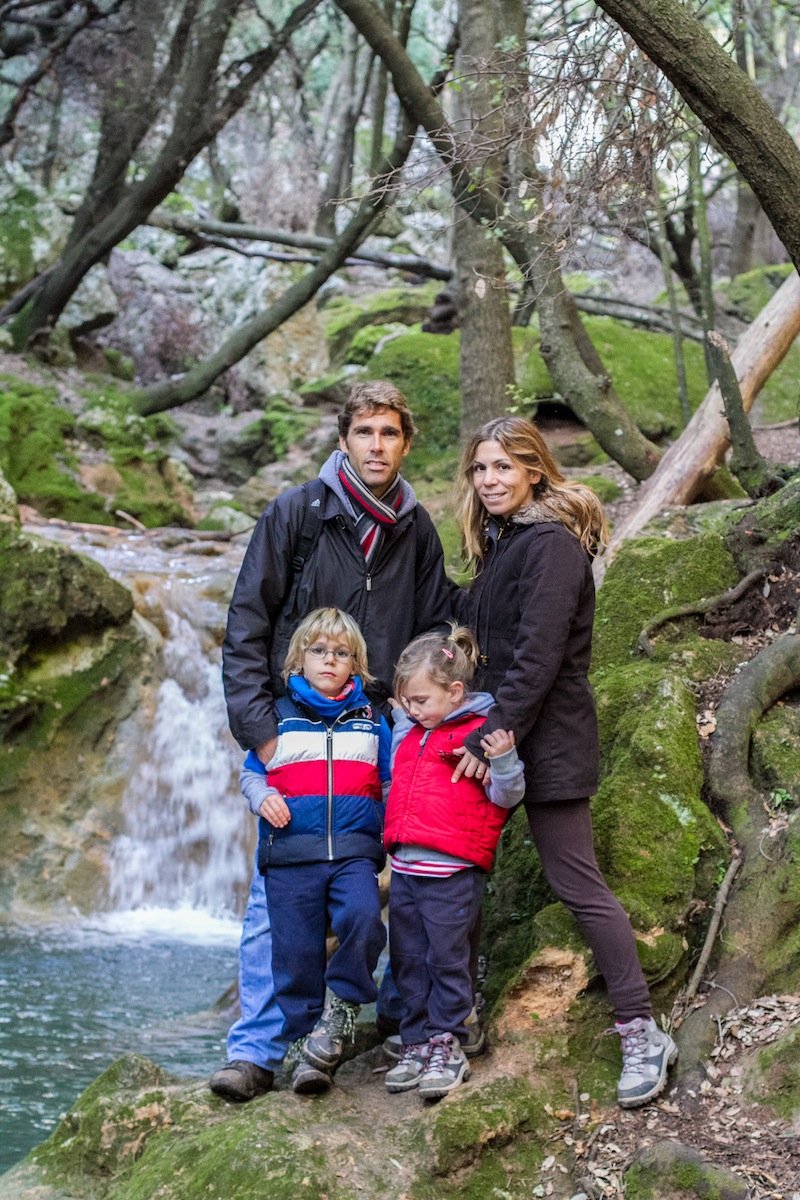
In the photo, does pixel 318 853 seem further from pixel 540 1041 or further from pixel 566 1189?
pixel 566 1189

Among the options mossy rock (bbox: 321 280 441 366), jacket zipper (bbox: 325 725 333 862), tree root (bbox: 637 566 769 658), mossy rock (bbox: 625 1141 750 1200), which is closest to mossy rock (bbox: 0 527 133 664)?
tree root (bbox: 637 566 769 658)

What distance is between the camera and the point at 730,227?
76.3 ft

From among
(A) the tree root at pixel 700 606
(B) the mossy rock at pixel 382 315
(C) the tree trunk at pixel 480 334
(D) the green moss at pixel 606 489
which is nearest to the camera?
(A) the tree root at pixel 700 606

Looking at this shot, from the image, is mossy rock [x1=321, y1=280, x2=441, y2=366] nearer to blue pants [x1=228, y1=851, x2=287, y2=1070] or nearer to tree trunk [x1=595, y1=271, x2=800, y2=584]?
tree trunk [x1=595, y1=271, x2=800, y2=584]

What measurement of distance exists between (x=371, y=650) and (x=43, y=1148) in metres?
1.96

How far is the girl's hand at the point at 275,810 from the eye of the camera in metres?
3.31

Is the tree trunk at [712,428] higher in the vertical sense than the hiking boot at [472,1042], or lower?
higher

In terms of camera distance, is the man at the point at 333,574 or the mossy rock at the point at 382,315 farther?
the mossy rock at the point at 382,315

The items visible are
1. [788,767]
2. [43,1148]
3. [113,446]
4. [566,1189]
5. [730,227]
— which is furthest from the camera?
[730,227]

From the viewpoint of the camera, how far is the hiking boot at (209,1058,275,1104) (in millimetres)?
3285

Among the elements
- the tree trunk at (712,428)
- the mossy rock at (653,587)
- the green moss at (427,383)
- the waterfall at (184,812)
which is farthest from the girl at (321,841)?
the green moss at (427,383)

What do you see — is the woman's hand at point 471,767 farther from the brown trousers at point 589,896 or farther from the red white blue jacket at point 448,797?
the brown trousers at point 589,896

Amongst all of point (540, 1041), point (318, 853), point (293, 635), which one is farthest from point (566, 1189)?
point (293, 635)

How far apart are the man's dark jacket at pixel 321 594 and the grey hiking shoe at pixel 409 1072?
1.07 m
